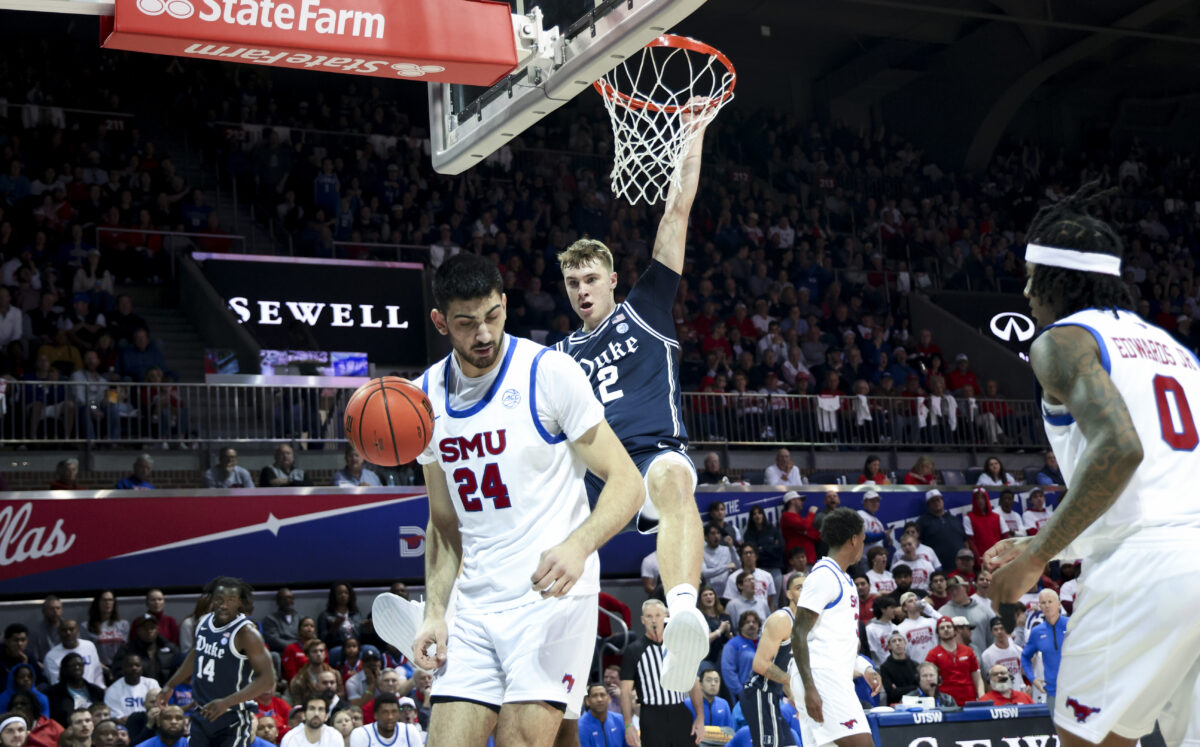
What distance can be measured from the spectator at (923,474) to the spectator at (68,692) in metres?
11.4

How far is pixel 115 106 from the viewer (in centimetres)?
2092

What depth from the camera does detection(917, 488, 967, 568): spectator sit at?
1733 centimetres

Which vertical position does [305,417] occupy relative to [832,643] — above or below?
above

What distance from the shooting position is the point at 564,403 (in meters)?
4.51

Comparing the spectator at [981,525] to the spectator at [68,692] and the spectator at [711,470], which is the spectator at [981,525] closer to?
the spectator at [711,470]

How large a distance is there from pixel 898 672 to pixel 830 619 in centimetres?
530

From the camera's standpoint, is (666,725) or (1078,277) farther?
(666,725)

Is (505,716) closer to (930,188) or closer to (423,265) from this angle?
(423,265)

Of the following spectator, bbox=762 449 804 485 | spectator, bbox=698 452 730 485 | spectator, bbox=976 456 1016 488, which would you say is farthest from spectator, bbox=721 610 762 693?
spectator, bbox=976 456 1016 488

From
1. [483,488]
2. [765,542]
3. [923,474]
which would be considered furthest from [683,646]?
[923,474]

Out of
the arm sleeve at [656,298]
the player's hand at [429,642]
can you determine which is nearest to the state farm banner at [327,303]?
the arm sleeve at [656,298]

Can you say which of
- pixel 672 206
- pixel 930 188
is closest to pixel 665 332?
pixel 672 206

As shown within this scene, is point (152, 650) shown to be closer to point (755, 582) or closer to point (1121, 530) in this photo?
point (755, 582)

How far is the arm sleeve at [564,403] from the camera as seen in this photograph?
4508mm
